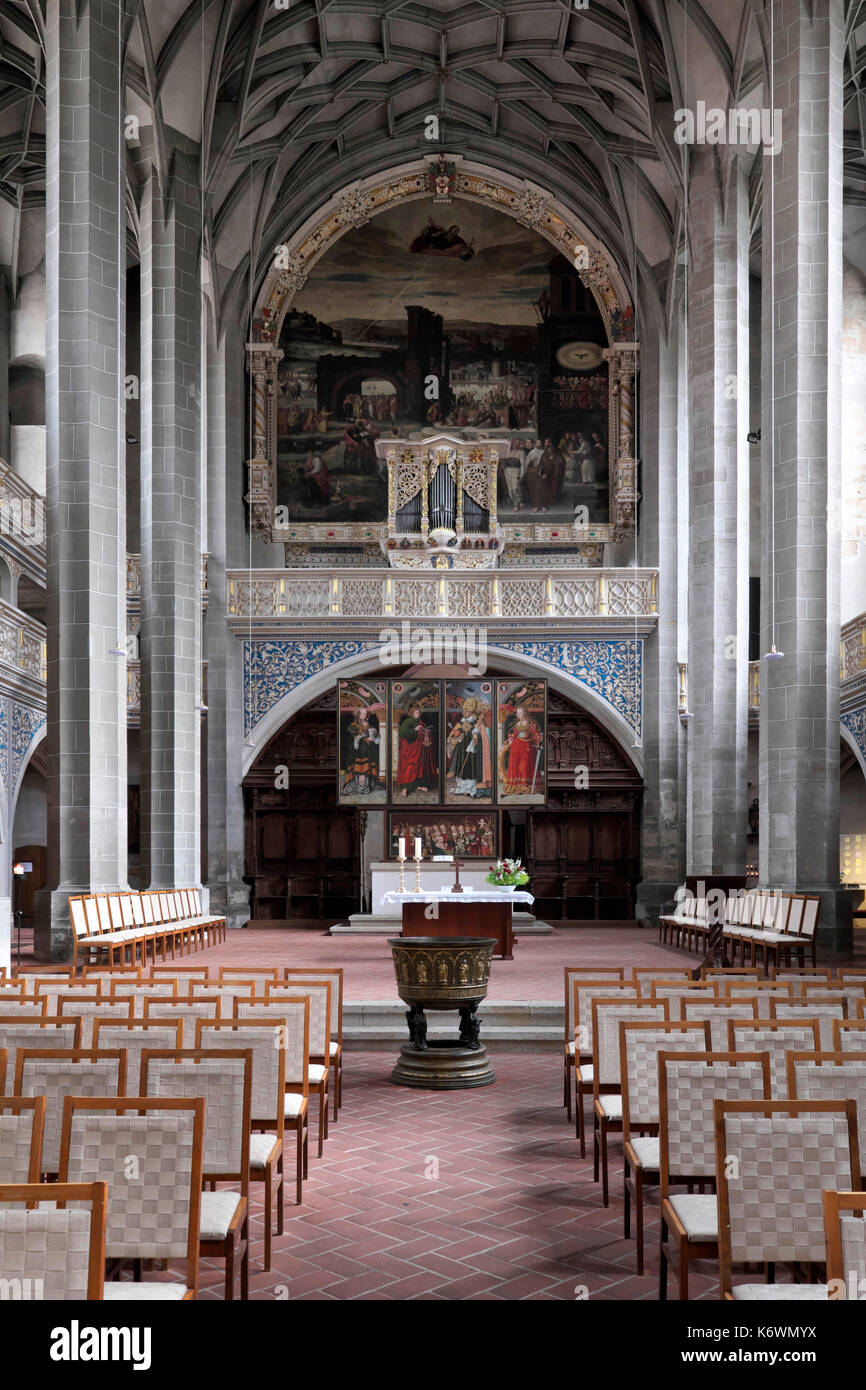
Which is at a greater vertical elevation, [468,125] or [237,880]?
[468,125]

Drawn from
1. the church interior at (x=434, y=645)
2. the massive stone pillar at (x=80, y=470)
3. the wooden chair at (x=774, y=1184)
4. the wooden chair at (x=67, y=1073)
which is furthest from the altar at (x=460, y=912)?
the wooden chair at (x=774, y=1184)

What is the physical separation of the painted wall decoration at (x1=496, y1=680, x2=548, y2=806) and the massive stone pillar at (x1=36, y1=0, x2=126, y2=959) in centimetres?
779

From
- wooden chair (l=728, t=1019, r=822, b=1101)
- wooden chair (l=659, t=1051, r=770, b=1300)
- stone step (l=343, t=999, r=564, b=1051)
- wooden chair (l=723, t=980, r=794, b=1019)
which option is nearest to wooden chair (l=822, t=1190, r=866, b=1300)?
wooden chair (l=659, t=1051, r=770, b=1300)

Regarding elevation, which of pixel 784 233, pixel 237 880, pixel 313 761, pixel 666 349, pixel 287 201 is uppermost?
pixel 287 201

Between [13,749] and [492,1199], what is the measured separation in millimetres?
14336

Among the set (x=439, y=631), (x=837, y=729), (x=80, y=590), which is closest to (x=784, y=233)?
(x=837, y=729)

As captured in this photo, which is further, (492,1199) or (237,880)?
(237,880)

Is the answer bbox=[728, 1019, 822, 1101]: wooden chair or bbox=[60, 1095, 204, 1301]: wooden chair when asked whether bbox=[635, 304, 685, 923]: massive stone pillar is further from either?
bbox=[60, 1095, 204, 1301]: wooden chair

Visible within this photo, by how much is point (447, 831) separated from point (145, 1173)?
56.0ft

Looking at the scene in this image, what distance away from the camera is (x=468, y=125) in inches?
955

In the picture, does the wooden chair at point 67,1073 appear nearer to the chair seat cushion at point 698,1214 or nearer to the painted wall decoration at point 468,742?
the chair seat cushion at point 698,1214

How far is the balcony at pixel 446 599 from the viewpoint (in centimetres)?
2281
